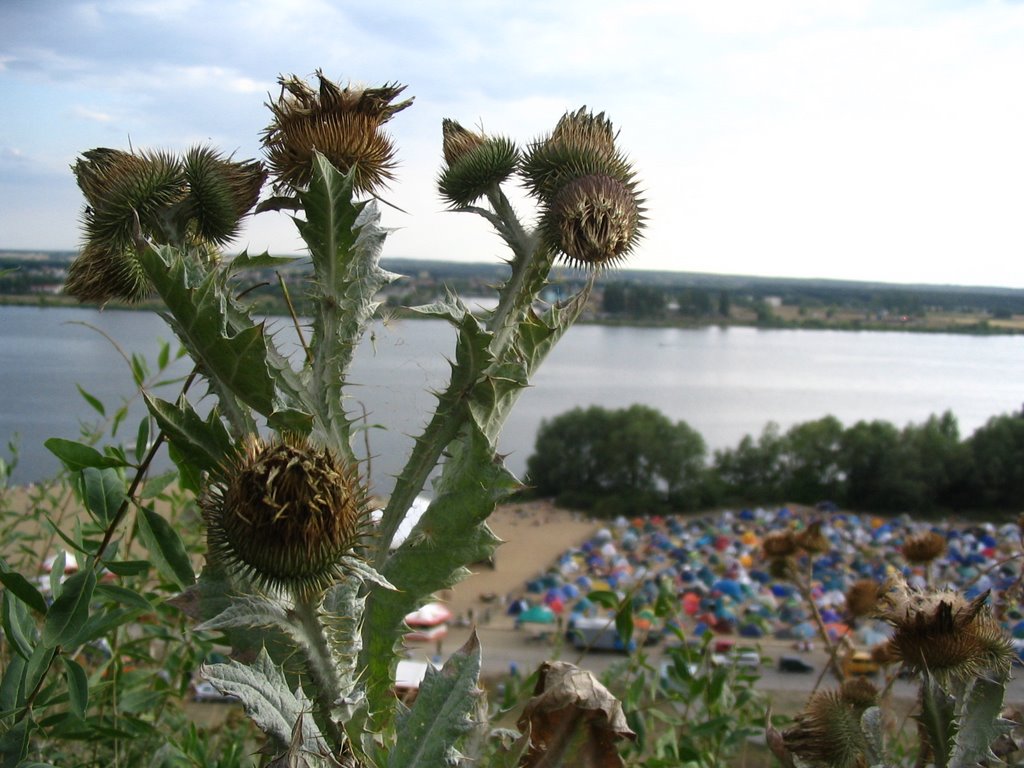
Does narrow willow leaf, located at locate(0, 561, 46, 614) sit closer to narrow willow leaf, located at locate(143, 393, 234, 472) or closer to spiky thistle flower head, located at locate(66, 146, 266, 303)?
narrow willow leaf, located at locate(143, 393, 234, 472)

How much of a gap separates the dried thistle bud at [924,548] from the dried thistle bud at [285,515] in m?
2.30

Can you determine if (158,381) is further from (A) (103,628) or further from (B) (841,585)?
(B) (841,585)

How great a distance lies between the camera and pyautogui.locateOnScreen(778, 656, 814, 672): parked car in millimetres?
14453

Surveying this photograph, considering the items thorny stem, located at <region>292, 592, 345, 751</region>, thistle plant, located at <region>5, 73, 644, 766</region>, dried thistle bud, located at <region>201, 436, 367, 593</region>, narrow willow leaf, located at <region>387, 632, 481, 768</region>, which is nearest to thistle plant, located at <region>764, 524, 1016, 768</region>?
thistle plant, located at <region>5, 73, 644, 766</region>

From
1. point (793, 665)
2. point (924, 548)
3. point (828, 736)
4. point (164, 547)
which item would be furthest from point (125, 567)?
point (793, 665)

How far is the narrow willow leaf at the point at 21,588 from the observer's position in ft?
4.35

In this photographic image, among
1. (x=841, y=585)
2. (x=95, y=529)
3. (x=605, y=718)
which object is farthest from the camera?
(x=841, y=585)

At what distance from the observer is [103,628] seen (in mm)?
1401

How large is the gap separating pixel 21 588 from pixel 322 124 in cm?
105

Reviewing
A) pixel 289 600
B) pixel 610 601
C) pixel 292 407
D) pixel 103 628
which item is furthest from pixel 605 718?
pixel 610 601

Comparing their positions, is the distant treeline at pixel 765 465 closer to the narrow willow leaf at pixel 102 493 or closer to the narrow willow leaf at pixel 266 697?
the narrow willow leaf at pixel 102 493

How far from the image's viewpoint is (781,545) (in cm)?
299

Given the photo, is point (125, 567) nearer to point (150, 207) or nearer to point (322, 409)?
point (322, 409)

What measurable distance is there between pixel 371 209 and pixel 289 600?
2.94ft
